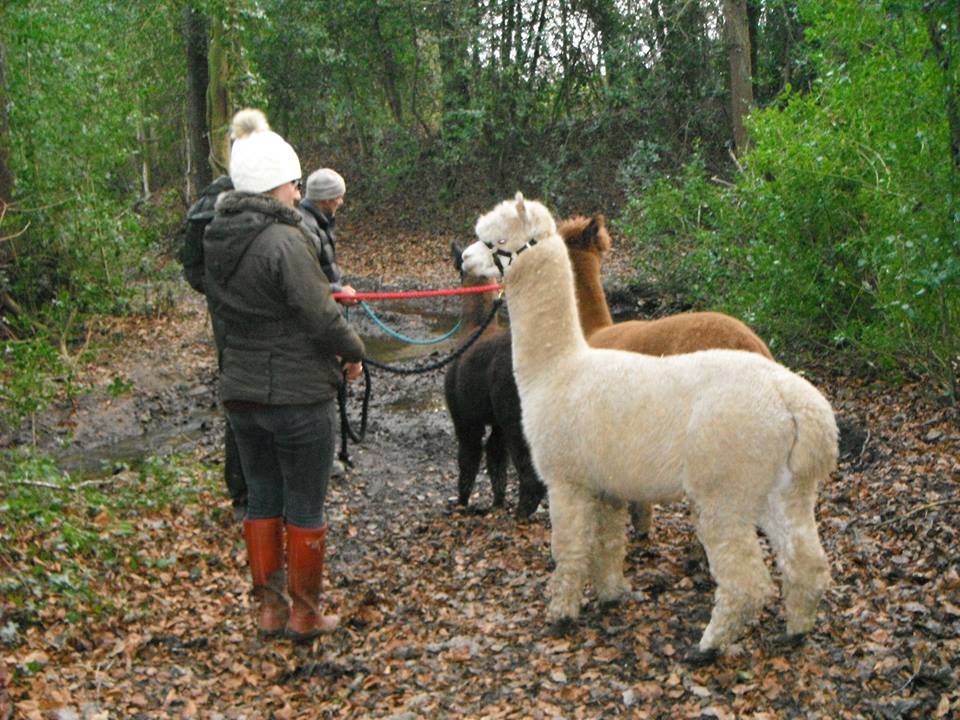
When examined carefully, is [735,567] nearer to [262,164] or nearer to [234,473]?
[262,164]

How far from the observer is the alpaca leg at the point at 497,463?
7.37 meters

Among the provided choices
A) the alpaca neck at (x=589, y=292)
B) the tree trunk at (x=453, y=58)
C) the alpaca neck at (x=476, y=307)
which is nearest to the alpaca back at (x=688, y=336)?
the alpaca neck at (x=589, y=292)

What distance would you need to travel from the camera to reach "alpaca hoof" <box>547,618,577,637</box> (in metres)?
5.02

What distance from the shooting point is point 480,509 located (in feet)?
24.4

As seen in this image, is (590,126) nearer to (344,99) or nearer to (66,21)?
(344,99)

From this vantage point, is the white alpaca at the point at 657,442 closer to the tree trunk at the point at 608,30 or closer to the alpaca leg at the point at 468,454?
the alpaca leg at the point at 468,454

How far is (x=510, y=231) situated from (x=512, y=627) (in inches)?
80.5

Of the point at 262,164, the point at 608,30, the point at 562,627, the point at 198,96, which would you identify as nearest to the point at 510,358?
the point at 562,627

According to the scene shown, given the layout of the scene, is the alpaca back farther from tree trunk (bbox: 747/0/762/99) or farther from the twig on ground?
tree trunk (bbox: 747/0/762/99)

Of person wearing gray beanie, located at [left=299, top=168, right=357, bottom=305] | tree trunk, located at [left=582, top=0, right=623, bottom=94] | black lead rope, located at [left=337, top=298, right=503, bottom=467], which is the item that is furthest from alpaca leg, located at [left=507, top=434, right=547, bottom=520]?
tree trunk, located at [left=582, top=0, right=623, bottom=94]

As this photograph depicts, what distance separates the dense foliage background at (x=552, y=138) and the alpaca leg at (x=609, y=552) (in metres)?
2.31

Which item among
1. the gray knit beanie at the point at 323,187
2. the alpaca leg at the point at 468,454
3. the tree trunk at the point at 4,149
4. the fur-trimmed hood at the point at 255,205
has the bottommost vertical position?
the alpaca leg at the point at 468,454

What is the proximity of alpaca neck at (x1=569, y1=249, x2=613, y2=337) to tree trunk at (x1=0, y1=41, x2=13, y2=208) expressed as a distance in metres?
7.57

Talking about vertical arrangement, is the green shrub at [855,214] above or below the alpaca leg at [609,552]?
above
